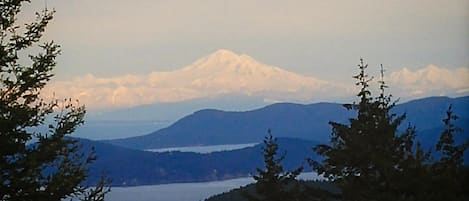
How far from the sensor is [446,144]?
1794cm

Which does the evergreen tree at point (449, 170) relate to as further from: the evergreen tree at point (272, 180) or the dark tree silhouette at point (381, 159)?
the evergreen tree at point (272, 180)

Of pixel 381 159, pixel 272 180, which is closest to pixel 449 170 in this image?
pixel 381 159

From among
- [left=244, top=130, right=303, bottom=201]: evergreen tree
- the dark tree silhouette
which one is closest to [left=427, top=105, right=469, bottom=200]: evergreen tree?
the dark tree silhouette

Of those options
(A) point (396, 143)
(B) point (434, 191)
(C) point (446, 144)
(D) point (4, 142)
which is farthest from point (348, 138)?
(D) point (4, 142)

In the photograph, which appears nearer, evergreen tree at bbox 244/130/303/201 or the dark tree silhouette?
the dark tree silhouette

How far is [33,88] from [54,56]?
0.68 m

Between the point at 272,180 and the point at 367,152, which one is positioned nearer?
the point at 367,152

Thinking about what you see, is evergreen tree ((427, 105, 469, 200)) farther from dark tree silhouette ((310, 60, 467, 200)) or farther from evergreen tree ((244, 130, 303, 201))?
evergreen tree ((244, 130, 303, 201))

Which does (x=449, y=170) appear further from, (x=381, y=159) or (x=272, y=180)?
(x=272, y=180)

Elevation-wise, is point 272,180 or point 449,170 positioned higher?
point 449,170

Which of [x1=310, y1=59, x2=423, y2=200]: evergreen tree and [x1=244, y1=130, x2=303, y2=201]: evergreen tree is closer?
[x1=310, y1=59, x2=423, y2=200]: evergreen tree

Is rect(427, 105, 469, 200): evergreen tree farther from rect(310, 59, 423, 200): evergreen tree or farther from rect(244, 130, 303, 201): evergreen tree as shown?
rect(244, 130, 303, 201): evergreen tree

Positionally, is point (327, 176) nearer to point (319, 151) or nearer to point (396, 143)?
point (319, 151)

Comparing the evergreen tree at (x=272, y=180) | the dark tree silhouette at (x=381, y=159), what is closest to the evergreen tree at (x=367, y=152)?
the dark tree silhouette at (x=381, y=159)
